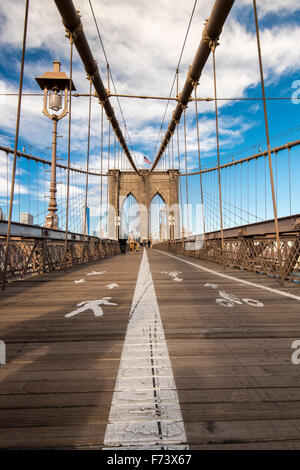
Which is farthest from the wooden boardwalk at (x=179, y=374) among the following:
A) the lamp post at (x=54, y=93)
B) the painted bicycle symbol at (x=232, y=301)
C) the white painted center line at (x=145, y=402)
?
the lamp post at (x=54, y=93)

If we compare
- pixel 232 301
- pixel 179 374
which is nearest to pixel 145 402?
pixel 179 374

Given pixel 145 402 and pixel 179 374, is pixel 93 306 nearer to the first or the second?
pixel 179 374

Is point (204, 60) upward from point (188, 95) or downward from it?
downward

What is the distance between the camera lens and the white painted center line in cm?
94

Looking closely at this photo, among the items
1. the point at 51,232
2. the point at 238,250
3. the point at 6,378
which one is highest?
the point at 51,232

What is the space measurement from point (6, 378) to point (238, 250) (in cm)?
705

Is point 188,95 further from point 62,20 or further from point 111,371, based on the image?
point 111,371

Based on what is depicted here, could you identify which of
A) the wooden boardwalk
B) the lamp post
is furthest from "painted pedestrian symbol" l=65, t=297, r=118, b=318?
the lamp post

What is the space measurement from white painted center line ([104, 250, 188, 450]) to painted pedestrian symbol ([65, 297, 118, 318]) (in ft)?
3.03

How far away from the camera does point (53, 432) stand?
3.26 feet

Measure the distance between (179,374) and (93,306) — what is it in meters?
1.92

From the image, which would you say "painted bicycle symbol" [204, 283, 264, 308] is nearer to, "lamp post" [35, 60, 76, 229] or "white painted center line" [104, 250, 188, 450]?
"white painted center line" [104, 250, 188, 450]
